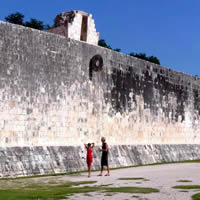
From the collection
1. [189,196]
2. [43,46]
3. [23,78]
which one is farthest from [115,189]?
[43,46]

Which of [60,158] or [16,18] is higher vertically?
[16,18]

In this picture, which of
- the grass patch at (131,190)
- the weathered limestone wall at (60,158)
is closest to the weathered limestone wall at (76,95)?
the weathered limestone wall at (60,158)

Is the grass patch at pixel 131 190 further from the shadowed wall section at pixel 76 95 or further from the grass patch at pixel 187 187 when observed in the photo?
the shadowed wall section at pixel 76 95

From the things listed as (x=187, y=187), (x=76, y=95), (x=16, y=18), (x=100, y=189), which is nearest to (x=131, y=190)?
(x=100, y=189)

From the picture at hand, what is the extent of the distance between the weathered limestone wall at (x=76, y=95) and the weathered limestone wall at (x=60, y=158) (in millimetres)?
318

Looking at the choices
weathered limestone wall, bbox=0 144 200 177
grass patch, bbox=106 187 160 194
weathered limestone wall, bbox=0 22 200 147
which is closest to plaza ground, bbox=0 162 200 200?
grass patch, bbox=106 187 160 194

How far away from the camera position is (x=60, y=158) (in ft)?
45.0

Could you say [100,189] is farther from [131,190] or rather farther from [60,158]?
[60,158]

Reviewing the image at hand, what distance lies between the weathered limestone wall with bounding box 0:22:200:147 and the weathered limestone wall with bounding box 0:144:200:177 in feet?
1.04

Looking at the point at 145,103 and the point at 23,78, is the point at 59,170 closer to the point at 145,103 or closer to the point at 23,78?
the point at 23,78

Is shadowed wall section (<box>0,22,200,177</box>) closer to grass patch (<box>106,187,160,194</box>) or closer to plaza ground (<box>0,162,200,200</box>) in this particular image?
plaza ground (<box>0,162,200,200</box>)

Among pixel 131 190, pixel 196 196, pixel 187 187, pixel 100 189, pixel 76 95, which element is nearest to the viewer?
pixel 196 196

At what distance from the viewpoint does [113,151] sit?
16656mm

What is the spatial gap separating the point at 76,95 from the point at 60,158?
2565 mm
